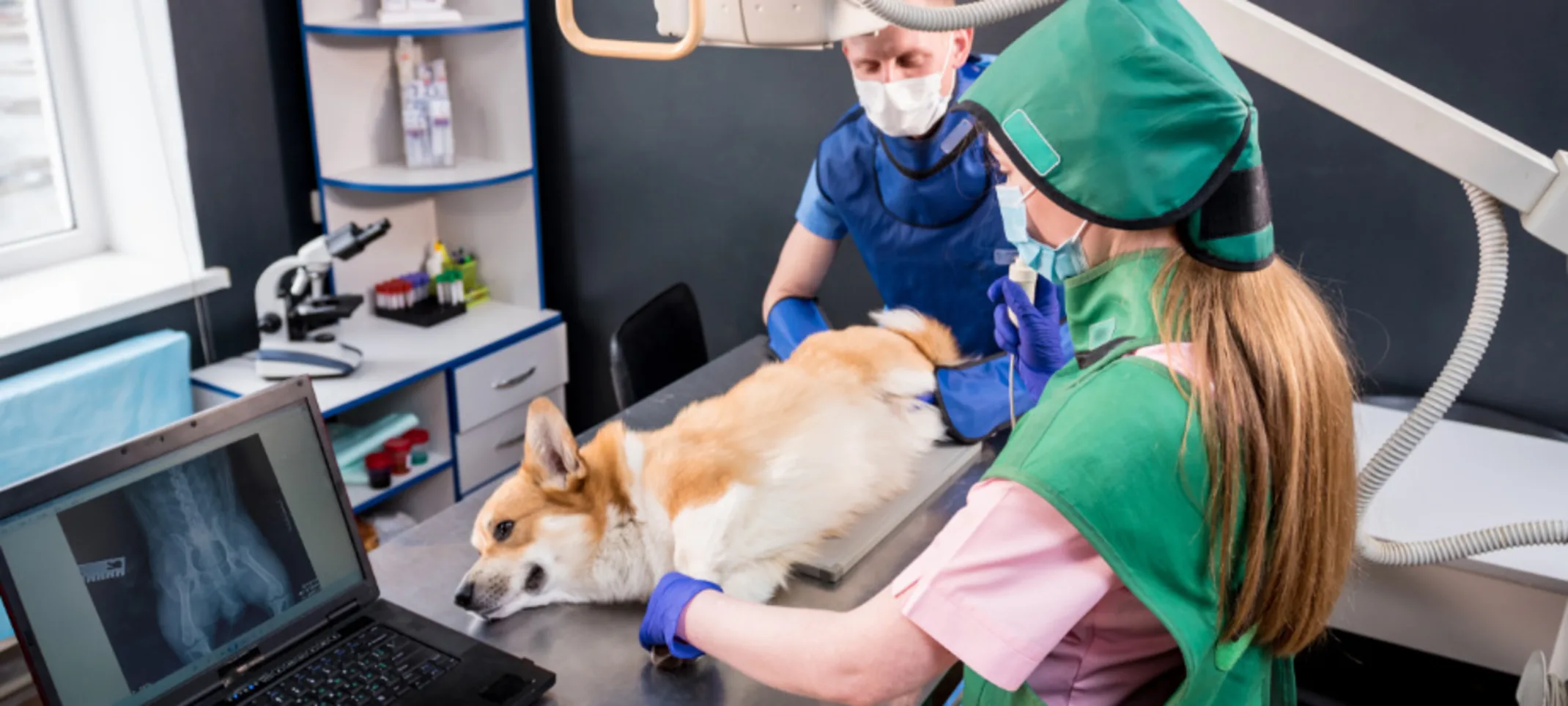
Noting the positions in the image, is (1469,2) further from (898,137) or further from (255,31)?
(255,31)

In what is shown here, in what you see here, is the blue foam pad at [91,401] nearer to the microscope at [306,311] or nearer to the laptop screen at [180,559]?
the microscope at [306,311]

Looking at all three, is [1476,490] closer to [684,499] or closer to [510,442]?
[684,499]

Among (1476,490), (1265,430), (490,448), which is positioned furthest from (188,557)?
(1476,490)

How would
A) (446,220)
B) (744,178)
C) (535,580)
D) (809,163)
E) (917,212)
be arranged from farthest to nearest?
(446,220), (744,178), (809,163), (917,212), (535,580)

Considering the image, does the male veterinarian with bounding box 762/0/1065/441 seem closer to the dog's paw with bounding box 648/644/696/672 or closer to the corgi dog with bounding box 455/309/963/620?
the corgi dog with bounding box 455/309/963/620

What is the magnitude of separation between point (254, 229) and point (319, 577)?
204 cm

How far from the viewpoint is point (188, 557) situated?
1.32m

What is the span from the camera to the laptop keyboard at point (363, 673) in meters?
1.34

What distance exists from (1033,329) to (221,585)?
127 centimetres

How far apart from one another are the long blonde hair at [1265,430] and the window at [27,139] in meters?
3.11

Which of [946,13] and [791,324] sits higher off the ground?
[946,13]

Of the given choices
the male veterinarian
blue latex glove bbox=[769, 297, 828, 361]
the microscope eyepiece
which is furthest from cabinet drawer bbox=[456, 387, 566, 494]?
the male veterinarian

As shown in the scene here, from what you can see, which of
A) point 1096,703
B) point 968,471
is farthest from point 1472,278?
point 1096,703

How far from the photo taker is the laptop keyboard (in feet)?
4.40
